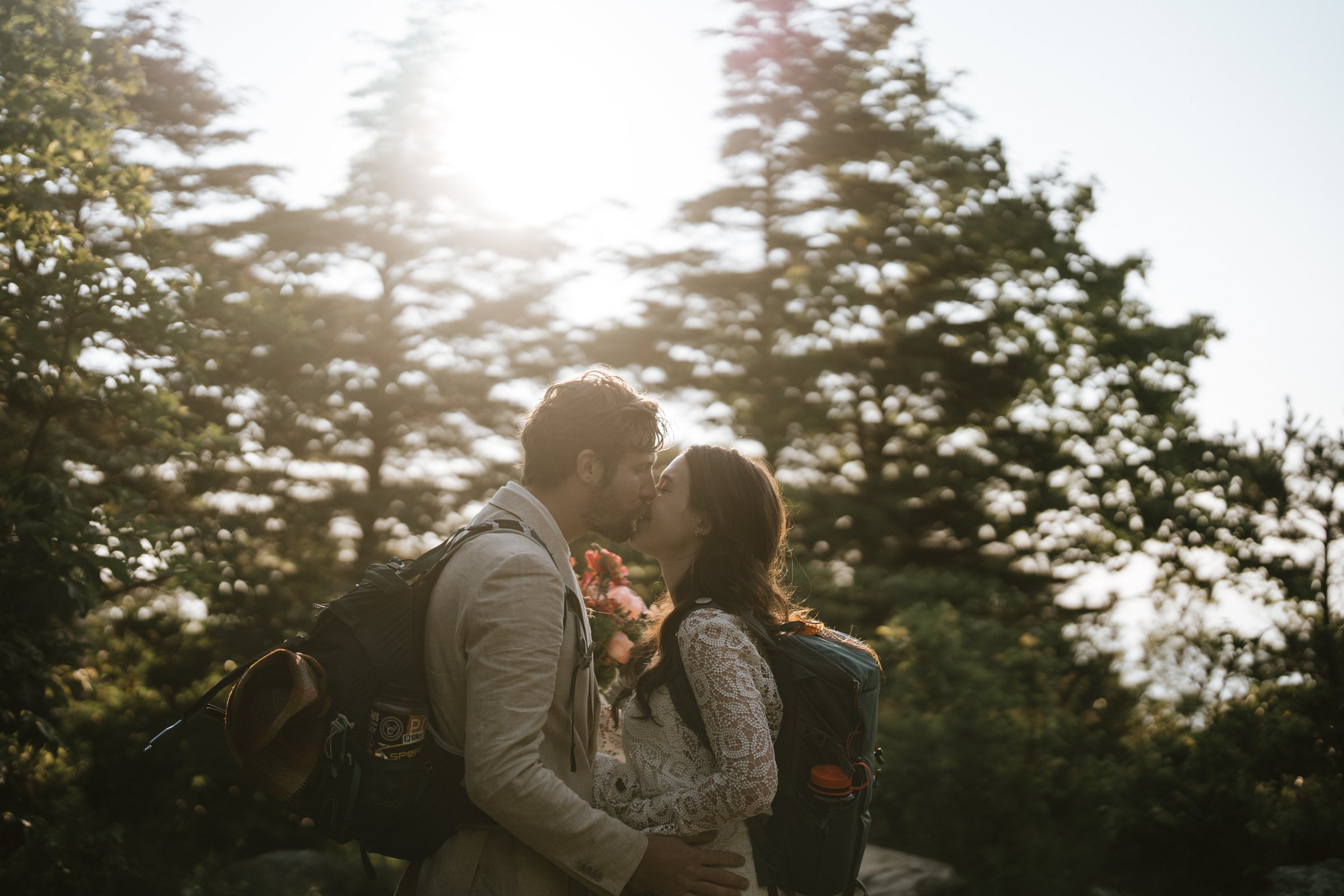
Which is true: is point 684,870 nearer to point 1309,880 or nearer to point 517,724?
point 517,724

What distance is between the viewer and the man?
6.72 ft

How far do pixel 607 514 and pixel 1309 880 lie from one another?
22.4 feet

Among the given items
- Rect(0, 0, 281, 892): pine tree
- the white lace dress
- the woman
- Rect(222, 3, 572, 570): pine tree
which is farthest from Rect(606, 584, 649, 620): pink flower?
Rect(222, 3, 572, 570): pine tree

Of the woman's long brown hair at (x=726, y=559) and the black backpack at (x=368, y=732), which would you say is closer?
the black backpack at (x=368, y=732)

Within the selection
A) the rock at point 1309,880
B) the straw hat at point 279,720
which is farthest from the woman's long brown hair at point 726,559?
the rock at point 1309,880

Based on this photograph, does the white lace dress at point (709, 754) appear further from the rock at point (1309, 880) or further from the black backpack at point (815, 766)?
the rock at point (1309, 880)

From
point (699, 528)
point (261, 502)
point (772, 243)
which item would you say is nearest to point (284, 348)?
point (261, 502)

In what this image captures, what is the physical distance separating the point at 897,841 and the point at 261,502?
9511 mm

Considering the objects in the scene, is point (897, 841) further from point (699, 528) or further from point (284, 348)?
point (284, 348)

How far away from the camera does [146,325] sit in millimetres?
5375

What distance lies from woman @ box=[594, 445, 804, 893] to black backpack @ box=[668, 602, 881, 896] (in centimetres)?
4

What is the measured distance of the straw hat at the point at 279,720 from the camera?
196cm

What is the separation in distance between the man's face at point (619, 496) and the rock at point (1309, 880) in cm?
666

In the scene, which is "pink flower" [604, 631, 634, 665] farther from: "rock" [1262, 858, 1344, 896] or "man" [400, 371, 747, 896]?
"rock" [1262, 858, 1344, 896]
